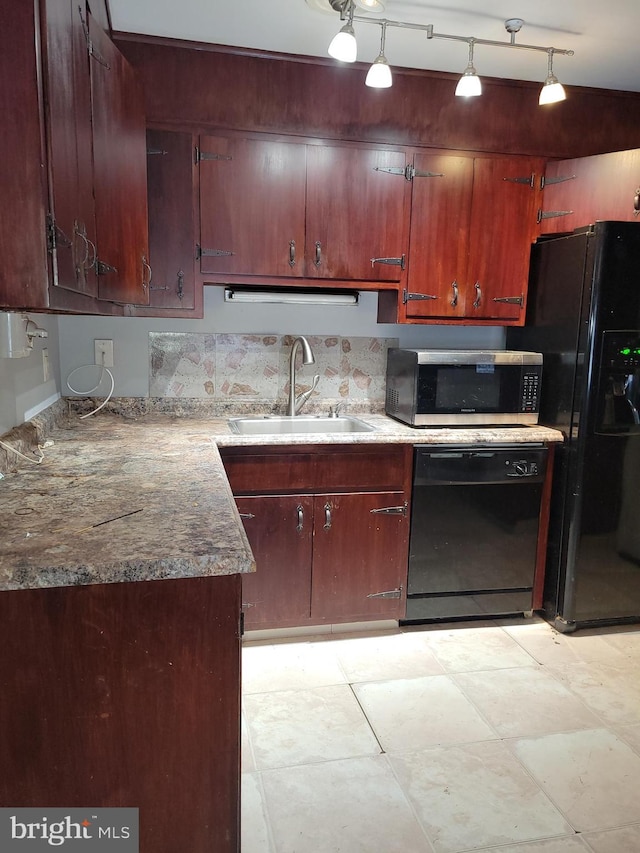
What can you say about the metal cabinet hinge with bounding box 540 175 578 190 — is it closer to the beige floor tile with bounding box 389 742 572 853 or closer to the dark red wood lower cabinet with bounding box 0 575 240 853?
the beige floor tile with bounding box 389 742 572 853

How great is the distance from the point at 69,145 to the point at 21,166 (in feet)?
0.59

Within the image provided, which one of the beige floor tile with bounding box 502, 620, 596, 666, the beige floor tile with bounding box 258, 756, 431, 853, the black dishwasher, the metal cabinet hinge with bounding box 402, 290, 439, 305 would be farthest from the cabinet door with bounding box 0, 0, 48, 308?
the beige floor tile with bounding box 502, 620, 596, 666

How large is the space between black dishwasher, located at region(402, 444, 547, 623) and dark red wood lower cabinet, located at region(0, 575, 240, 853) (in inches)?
59.9

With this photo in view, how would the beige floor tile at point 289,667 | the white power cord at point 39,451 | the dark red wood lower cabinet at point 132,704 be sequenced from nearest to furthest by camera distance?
the dark red wood lower cabinet at point 132,704
the white power cord at point 39,451
the beige floor tile at point 289,667

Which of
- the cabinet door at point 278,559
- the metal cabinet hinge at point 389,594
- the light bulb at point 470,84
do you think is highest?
the light bulb at point 470,84

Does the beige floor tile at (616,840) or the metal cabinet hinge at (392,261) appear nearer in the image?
the beige floor tile at (616,840)

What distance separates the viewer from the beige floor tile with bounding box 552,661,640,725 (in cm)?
203

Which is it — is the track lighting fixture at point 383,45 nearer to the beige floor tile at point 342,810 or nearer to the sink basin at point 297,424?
the sink basin at point 297,424

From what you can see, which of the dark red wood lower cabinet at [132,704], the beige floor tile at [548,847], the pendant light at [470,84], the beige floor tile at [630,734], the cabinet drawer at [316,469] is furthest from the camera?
the cabinet drawer at [316,469]

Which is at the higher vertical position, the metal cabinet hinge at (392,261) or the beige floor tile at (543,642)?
the metal cabinet hinge at (392,261)

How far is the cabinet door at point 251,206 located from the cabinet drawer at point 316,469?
79cm

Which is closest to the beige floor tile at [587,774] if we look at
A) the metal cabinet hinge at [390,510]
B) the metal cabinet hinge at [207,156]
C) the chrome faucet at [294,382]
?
the metal cabinet hinge at [390,510]

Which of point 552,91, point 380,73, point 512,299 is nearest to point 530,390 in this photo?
point 512,299

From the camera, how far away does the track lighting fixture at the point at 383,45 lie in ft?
5.95
